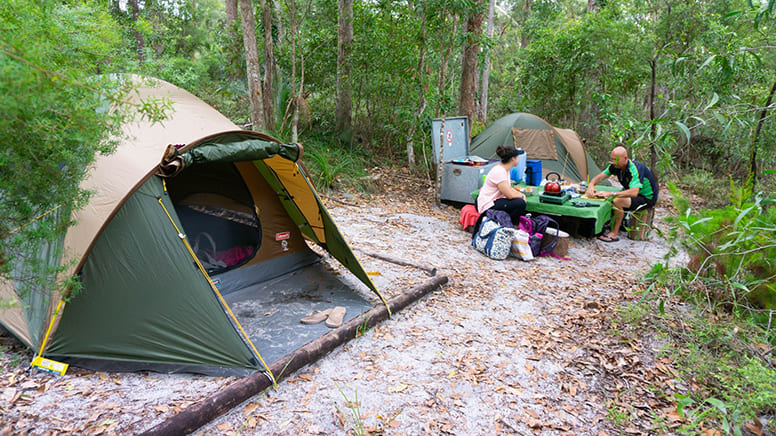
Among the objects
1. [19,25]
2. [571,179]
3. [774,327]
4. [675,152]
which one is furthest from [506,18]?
[19,25]

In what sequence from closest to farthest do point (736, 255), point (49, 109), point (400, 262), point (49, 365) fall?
point (49, 109), point (49, 365), point (736, 255), point (400, 262)

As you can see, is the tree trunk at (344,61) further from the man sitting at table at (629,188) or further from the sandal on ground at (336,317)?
the sandal on ground at (336,317)

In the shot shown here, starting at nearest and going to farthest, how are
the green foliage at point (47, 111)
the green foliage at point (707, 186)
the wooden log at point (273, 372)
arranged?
1. the green foliage at point (47, 111)
2. the wooden log at point (273, 372)
3. the green foliage at point (707, 186)

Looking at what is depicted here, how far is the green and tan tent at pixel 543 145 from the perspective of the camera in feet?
28.0

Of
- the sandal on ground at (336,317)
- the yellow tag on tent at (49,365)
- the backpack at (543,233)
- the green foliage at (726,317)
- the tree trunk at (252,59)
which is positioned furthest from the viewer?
the tree trunk at (252,59)

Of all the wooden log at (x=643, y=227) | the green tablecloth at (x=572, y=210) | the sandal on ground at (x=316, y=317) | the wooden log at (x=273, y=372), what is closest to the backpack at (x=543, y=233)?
the green tablecloth at (x=572, y=210)

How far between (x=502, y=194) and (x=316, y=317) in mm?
3201

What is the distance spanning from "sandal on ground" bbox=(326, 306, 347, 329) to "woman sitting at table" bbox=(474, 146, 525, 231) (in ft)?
9.12

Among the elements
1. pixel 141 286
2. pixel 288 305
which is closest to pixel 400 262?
pixel 288 305

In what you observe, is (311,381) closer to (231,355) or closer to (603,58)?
(231,355)

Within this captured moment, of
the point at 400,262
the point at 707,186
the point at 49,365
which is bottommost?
the point at 707,186

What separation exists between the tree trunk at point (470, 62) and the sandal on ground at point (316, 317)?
5.93 m

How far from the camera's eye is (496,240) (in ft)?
17.3

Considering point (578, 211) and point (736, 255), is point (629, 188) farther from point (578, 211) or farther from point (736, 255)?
point (736, 255)
